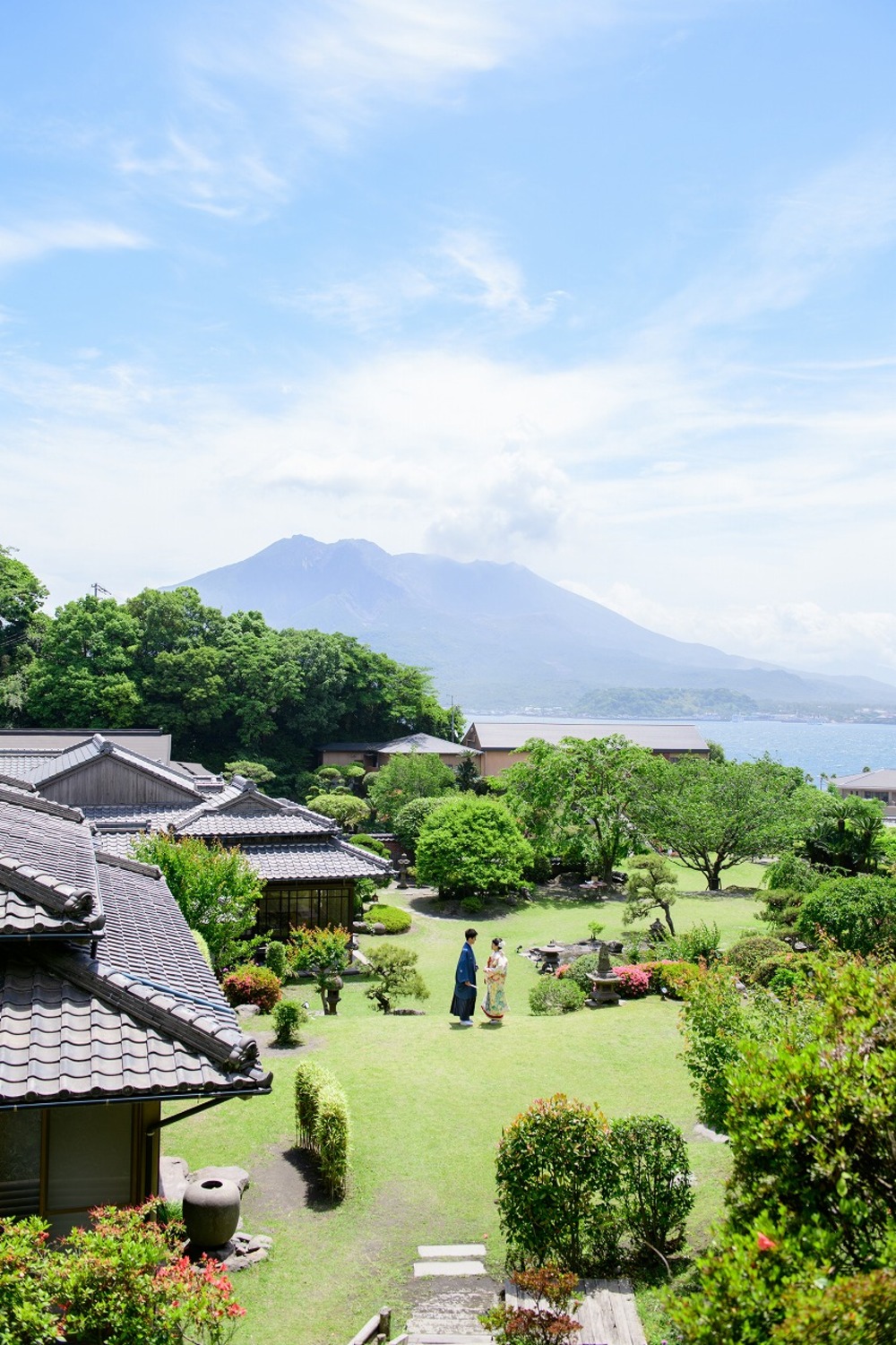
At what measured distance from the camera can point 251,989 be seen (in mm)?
18406

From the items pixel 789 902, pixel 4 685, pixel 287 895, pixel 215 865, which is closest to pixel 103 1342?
pixel 215 865

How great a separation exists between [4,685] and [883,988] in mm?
56732

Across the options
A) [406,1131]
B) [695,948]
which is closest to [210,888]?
[406,1131]

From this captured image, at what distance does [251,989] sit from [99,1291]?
43.3ft

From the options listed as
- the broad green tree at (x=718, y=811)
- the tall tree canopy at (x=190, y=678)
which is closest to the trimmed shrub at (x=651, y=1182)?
the broad green tree at (x=718, y=811)

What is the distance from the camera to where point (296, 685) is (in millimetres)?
58375

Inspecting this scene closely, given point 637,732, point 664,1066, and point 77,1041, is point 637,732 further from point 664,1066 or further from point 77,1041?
point 77,1041

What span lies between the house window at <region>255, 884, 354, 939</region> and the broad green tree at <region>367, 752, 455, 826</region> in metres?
17.8

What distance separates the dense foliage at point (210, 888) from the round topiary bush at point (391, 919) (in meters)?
8.80

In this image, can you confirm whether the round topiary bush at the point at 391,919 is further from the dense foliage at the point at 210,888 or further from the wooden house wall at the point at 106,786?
the wooden house wall at the point at 106,786

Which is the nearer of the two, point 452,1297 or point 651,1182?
point 452,1297

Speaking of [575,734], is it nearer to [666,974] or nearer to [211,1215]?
[666,974]

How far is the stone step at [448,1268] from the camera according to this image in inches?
342

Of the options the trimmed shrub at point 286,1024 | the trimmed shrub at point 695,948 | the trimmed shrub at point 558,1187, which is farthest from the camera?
the trimmed shrub at point 695,948
